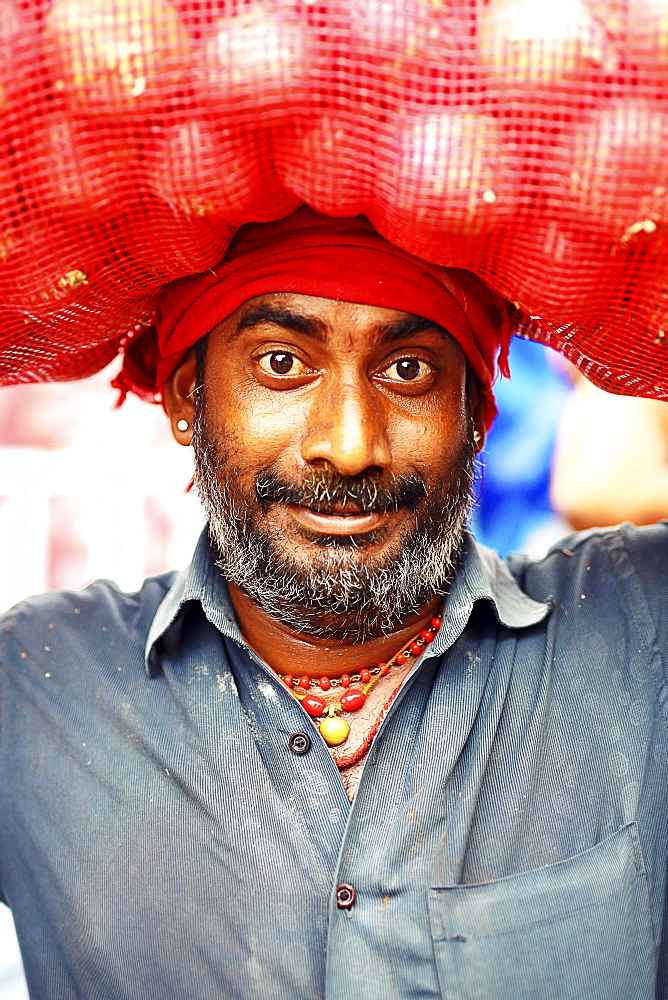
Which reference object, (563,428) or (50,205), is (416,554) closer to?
(50,205)

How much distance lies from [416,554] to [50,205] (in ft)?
2.44

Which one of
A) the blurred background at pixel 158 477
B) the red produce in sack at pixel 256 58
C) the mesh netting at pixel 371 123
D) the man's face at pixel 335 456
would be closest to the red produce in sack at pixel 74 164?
the mesh netting at pixel 371 123

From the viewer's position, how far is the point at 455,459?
1.54m

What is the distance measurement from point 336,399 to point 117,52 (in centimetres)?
57

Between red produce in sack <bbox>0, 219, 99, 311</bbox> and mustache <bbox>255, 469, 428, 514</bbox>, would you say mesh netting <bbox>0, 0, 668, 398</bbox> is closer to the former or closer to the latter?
red produce in sack <bbox>0, 219, 99, 311</bbox>

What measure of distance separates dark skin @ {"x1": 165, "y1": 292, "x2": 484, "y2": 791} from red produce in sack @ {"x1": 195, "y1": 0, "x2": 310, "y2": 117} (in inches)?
17.1

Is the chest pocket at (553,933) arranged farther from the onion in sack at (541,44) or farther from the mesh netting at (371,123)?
the onion in sack at (541,44)

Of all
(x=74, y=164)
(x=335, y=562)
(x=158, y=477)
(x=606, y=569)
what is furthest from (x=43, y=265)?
(x=158, y=477)

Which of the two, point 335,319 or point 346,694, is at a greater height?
point 335,319

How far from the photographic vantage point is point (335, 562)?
4.85ft

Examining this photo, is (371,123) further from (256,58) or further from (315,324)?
(315,324)

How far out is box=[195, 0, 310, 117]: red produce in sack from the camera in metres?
0.96

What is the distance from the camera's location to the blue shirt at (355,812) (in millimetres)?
Answer: 1256

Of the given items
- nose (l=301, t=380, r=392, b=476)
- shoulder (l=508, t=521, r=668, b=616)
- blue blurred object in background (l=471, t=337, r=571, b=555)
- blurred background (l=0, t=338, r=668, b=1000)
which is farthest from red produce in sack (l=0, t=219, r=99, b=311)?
blue blurred object in background (l=471, t=337, r=571, b=555)
